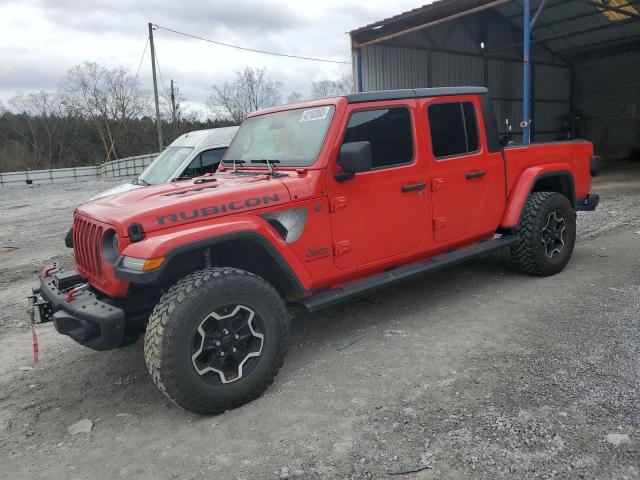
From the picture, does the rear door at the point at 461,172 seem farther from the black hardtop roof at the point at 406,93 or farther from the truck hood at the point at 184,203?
the truck hood at the point at 184,203

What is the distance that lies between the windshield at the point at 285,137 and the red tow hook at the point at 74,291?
1.67m

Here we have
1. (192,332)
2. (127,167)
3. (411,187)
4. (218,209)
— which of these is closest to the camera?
(192,332)

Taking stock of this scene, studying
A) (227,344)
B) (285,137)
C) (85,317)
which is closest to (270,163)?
(285,137)

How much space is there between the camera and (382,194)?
12.8ft

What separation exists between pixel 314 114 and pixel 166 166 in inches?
201

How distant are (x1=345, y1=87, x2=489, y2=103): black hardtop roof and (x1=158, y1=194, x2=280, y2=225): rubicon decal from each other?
43.3 inches

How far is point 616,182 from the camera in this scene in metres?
15.1

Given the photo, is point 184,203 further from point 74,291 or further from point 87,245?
point 74,291

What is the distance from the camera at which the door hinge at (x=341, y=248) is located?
145 inches

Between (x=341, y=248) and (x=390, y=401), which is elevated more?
(x=341, y=248)

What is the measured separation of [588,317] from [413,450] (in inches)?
93.8

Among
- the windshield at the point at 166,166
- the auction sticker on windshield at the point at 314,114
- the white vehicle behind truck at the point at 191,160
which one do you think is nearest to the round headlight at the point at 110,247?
the auction sticker on windshield at the point at 314,114

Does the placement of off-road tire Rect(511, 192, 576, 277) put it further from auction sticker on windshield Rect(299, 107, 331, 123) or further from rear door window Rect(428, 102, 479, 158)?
auction sticker on windshield Rect(299, 107, 331, 123)

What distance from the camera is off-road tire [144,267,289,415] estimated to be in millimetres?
2889
